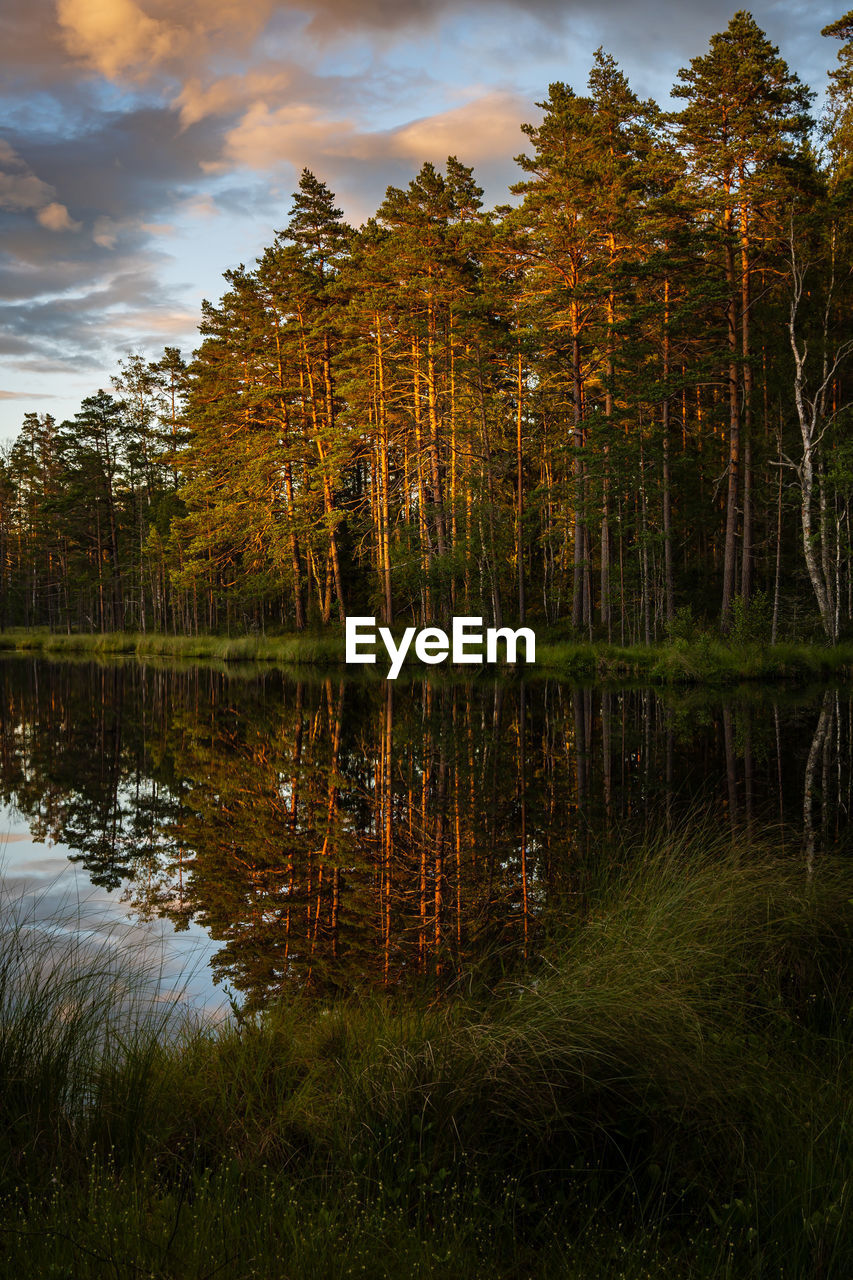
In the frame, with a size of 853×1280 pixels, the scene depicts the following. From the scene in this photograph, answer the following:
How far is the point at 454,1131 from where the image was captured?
3.13 metres

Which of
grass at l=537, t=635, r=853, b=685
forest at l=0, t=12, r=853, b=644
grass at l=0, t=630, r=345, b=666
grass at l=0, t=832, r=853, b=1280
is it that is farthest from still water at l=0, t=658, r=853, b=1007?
grass at l=0, t=630, r=345, b=666

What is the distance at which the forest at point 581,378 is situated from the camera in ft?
78.1

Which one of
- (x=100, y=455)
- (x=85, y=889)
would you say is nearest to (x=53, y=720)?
(x=85, y=889)

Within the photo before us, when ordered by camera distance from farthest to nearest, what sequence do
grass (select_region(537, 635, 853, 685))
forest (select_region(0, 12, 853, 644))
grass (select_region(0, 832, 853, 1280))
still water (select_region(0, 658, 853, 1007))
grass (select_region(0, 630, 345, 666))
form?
grass (select_region(0, 630, 345, 666)), forest (select_region(0, 12, 853, 644)), grass (select_region(537, 635, 853, 685)), still water (select_region(0, 658, 853, 1007)), grass (select_region(0, 832, 853, 1280))

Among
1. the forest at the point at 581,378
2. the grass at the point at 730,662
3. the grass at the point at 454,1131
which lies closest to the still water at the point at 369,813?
the grass at the point at 454,1131

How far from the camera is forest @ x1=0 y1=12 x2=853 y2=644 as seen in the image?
23.8 m

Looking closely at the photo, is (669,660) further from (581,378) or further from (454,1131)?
(454,1131)

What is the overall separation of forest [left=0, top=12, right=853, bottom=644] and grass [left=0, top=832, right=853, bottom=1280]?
819 inches

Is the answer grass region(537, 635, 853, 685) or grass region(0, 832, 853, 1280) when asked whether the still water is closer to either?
grass region(0, 832, 853, 1280)

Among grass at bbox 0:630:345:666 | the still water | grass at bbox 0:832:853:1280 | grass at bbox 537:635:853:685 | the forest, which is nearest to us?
grass at bbox 0:832:853:1280

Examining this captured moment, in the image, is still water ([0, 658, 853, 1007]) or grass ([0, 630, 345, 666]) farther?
grass ([0, 630, 345, 666])

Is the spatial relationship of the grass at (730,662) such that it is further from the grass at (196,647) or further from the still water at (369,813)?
the grass at (196,647)

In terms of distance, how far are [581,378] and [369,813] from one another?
21.7 m

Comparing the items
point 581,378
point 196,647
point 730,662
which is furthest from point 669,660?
point 196,647
